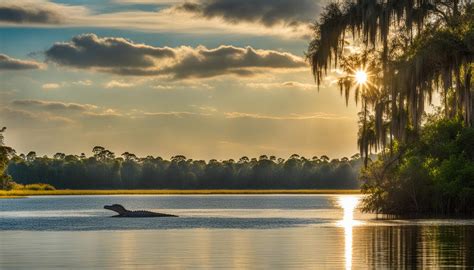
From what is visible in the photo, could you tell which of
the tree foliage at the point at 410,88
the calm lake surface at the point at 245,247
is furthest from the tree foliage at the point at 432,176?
the calm lake surface at the point at 245,247

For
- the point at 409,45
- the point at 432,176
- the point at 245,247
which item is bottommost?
the point at 245,247

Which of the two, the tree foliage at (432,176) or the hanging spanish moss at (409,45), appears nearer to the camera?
the hanging spanish moss at (409,45)

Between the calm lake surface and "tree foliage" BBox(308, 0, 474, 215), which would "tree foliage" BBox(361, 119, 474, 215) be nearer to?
"tree foliage" BBox(308, 0, 474, 215)

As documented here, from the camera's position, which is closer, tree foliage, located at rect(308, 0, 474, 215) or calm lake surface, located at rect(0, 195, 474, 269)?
calm lake surface, located at rect(0, 195, 474, 269)

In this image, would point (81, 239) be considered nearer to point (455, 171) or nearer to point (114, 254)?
point (114, 254)

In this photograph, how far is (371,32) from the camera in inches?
1599

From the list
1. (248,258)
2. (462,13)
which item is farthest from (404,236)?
(462,13)

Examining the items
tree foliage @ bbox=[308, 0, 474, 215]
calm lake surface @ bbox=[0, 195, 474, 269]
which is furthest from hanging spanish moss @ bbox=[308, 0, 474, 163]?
calm lake surface @ bbox=[0, 195, 474, 269]

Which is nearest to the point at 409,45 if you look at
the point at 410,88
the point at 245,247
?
the point at 410,88

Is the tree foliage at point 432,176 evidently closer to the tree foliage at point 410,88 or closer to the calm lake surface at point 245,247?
the tree foliage at point 410,88

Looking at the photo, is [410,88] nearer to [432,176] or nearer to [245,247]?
[432,176]

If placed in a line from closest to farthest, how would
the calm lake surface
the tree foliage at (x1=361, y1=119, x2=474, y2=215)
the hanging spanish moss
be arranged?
1. the calm lake surface
2. the hanging spanish moss
3. the tree foliage at (x1=361, y1=119, x2=474, y2=215)

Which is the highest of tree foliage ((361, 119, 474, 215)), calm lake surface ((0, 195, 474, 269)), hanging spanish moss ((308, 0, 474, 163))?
hanging spanish moss ((308, 0, 474, 163))

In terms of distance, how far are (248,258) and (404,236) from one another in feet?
28.3
